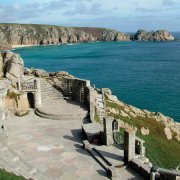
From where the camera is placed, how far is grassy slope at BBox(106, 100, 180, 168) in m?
30.0

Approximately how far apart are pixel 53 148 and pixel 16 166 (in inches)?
215

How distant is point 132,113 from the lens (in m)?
38.8

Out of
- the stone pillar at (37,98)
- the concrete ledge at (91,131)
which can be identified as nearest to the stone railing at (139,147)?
the concrete ledge at (91,131)

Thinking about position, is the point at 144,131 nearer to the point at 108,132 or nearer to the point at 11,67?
the point at 108,132

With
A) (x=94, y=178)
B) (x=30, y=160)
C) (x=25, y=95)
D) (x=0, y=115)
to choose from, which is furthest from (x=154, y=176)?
(x=25, y=95)

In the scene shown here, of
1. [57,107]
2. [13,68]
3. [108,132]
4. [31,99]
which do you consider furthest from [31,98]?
[108,132]

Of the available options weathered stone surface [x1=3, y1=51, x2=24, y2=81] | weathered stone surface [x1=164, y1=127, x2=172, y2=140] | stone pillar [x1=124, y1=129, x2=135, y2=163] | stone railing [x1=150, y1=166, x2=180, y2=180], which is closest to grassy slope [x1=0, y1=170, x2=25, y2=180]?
stone railing [x1=150, y1=166, x2=180, y2=180]

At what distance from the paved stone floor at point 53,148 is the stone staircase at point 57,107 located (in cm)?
73

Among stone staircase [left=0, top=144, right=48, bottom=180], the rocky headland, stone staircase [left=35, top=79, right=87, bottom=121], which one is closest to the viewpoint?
stone staircase [left=0, top=144, right=48, bottom=180]

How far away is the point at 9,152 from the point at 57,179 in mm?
4006

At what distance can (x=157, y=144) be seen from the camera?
3278cm

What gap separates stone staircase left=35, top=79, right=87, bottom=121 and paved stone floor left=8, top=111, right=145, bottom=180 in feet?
2.39

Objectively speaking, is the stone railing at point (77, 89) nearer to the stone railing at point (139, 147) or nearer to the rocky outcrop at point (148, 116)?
the rocky outcrop at point (148, 116)

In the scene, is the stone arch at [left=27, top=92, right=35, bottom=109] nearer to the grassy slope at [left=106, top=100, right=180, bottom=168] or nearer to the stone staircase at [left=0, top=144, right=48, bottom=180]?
the grassy slope at [left=106, top=100, right=180, bottom=168]
